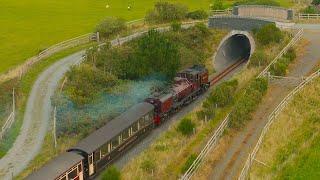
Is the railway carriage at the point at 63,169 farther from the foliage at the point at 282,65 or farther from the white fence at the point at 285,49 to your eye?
the foliage at the point at 282,65

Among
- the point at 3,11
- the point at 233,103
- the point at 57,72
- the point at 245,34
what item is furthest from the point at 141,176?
the point at 3,11

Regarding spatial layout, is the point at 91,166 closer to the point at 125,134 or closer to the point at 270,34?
the point at 125,134

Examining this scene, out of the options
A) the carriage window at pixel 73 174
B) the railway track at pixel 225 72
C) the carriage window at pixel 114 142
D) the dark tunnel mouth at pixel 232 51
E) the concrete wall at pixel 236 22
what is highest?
the concrete wall at pixel 236 22

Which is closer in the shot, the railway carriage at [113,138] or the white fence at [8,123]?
the railway carriage at [113,138]

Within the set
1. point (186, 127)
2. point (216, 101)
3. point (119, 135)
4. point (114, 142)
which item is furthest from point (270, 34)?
point (114, 142)

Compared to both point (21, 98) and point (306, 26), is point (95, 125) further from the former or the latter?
point (306, 26)

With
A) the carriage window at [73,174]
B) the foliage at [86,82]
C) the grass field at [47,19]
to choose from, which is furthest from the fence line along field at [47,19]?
the carriage window at [73,174]

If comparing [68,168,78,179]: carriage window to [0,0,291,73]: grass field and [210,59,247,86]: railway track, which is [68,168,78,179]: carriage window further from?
[210,59,247,86]: railway track
